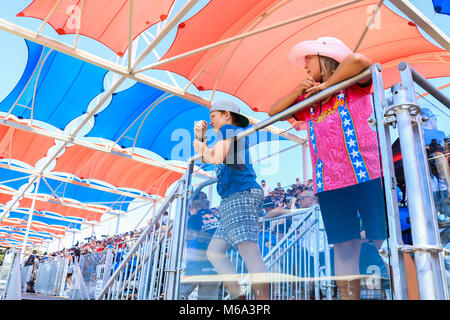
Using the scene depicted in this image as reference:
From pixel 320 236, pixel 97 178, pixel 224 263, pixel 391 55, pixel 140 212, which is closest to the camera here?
pixel 320 236

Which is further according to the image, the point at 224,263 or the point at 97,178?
the point at 97,178

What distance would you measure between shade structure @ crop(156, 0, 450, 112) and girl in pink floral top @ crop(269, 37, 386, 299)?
4004 millimetres

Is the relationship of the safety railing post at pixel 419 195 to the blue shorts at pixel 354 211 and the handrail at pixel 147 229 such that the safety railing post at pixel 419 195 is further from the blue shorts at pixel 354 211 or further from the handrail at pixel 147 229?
the handrail at pixel 147 229

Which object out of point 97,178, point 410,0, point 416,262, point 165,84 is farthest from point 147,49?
point 97,178

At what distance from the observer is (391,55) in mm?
6719

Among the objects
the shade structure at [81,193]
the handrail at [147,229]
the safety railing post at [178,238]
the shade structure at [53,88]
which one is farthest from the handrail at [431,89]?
the shade structure at [81,193]

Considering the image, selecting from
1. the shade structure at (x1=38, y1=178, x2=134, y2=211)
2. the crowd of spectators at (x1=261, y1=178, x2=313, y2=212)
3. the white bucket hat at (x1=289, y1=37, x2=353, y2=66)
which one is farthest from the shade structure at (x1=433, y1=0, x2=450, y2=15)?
the shade structure at (x1=38, y1=178, x2=134, y2=211)

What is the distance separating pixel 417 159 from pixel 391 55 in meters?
6.21

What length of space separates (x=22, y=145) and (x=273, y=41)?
8.51 m

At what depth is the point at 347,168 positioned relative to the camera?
1.58 meters

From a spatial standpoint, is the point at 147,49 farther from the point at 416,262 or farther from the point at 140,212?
the point at 140,212

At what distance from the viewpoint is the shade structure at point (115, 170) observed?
38.1ft

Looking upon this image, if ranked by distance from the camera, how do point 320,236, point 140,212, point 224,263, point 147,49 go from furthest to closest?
point 140,212
point 147,49
point 224,263
point 320,236
